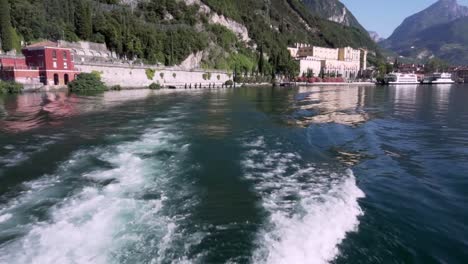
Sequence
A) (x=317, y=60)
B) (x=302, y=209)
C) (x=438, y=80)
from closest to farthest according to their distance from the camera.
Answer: (x=302, y=209), (x=438, y=80), (x=317, y=60)

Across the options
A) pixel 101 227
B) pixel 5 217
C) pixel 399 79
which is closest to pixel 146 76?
pixel 5 217

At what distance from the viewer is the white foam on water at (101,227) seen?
766cm

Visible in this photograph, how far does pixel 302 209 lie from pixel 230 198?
2288 millimetres

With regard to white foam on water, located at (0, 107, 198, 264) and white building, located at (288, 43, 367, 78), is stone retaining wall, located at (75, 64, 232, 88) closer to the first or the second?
white foam on water, located at (0, 107, 198, 264)

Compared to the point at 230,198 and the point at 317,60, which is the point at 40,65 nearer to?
the point at 230,198

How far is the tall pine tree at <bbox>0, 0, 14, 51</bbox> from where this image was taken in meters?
62.8

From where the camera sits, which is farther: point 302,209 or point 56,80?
point 56,80

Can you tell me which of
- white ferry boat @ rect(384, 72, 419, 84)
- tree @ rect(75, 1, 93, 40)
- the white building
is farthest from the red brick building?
white ferry boat @ rect(384, 72, 419, 84)

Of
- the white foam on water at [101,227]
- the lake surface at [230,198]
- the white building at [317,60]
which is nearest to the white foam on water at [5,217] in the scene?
the lake surface at [230,198]

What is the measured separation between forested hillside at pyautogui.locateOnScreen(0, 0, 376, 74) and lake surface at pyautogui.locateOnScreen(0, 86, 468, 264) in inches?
2386

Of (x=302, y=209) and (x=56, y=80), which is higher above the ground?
(x=56, y=80)

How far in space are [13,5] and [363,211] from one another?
262ft

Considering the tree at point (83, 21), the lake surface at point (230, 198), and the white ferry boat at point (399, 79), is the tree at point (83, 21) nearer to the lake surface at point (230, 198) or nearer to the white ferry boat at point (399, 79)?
the lake surface at point (230, 198)

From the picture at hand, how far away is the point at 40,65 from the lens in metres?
61.1
